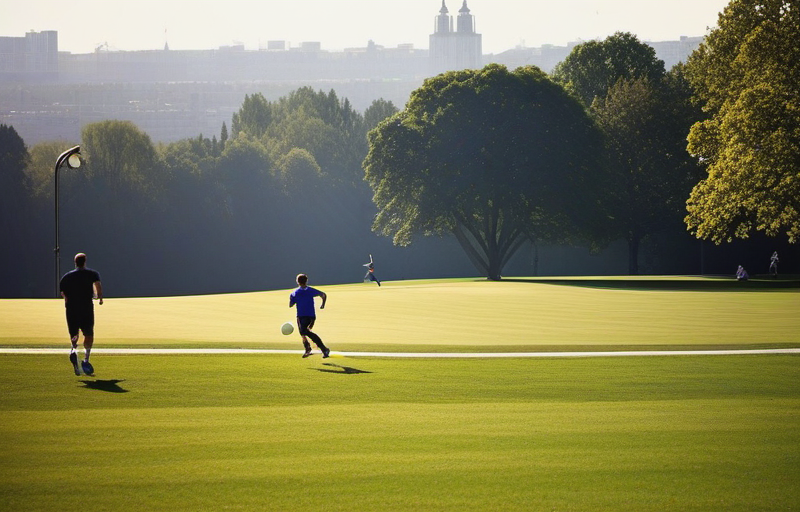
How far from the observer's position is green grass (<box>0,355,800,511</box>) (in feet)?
39.4

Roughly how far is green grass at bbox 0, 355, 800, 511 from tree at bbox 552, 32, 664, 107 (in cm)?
7191

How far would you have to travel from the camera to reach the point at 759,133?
50.0 metres

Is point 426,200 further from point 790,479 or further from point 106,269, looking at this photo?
point 790,479

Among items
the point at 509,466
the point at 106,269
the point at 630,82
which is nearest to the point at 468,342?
the point at 509,466

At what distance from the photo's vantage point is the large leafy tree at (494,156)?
7494cm

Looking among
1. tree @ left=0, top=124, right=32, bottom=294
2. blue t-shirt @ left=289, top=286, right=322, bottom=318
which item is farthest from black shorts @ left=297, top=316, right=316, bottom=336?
tree @ left=0, top=124, right=32, bottom=294

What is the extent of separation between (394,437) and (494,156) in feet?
203

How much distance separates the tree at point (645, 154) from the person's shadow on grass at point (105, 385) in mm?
67516

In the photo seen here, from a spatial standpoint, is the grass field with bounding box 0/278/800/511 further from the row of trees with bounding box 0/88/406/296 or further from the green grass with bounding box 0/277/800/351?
the row of trees with bounding box 0/88/406/296

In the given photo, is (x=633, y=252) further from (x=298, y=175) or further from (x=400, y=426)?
(x=400, y=426)

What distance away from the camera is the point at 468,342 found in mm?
29734

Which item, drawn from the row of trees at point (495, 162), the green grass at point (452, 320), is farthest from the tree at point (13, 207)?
the green grass at point (452, 320)

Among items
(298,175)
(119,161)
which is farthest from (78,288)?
(298,175)

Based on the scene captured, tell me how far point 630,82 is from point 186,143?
194 ft
